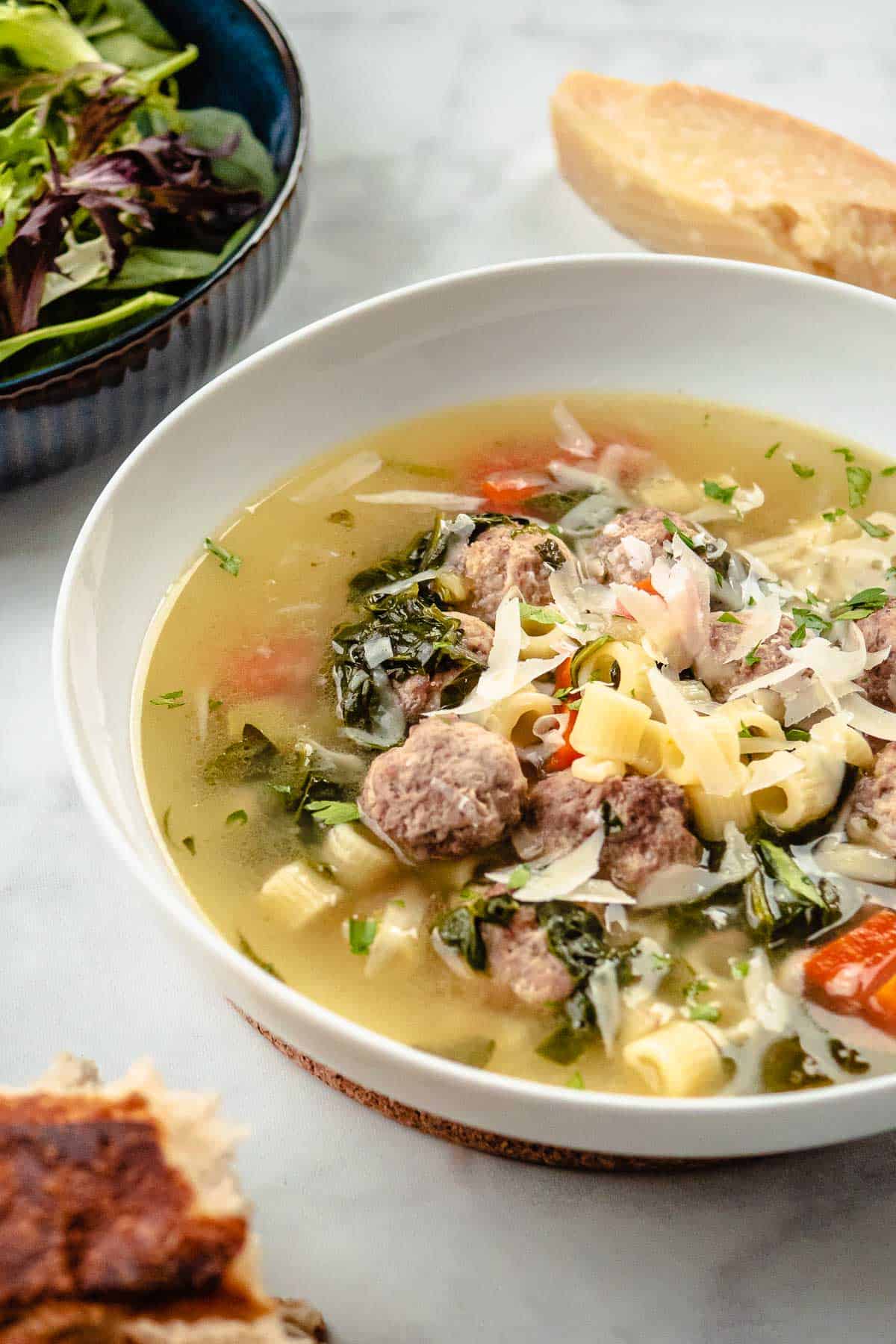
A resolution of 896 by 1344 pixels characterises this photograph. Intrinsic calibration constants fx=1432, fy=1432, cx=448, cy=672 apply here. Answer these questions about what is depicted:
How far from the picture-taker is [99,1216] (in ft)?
7.99

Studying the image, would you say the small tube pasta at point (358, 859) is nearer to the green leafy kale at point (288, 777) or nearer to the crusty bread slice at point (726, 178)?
the green leafy kale at point (288, 777)

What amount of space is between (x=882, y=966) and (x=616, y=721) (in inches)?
32.5

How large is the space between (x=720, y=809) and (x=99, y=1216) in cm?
172

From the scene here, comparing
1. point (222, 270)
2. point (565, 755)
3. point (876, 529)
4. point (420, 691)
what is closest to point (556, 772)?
point (565, 755)

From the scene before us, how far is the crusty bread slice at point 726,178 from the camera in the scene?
4977 mm

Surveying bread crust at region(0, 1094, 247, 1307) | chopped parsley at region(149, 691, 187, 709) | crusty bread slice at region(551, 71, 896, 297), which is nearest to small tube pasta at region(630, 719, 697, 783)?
chopped parsley at region(149, 691, 187, 709)

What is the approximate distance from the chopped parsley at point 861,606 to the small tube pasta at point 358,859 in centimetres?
144

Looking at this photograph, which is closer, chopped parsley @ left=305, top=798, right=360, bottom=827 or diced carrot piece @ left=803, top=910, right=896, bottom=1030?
diced carrot piece @ left=803, top=910, right=896, bottom=1030

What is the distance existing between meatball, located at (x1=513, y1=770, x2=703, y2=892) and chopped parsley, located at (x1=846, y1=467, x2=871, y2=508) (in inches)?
55.8

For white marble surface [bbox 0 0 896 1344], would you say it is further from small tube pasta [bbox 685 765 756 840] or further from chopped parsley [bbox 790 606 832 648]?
chopped parsley [bbox 790 606 832 648]

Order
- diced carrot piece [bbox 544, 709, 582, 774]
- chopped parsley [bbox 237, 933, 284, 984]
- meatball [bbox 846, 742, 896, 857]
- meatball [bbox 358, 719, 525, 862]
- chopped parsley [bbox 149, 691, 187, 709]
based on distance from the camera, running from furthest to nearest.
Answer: chopped parsley [bbox 149, 691, 187, 709] → diced carrot piece [bbox 544, 709, 582, 774] → meatball [bbox 846, 742, 896, 857] → meatball [bbox 358, 719, 525, 862] → chopped parsley [bbox 237, 933, 284, 984]

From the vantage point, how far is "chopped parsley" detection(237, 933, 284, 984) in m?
3.26

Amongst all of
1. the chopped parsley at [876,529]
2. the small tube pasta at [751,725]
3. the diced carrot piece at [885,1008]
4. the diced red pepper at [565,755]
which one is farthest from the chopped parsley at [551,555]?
the diced carrot piece at [885,1008]

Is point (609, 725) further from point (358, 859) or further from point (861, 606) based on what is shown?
point (861, 606)
